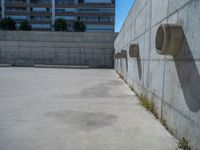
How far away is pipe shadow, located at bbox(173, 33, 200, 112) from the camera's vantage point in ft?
7.18

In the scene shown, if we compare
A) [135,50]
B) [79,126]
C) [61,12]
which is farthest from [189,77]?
[61,12]

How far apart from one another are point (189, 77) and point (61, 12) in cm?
5116

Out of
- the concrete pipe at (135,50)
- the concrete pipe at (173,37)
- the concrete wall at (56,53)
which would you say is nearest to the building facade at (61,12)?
the concrete wall at (56,53)

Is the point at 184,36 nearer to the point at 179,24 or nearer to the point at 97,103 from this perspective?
the point at 179,24

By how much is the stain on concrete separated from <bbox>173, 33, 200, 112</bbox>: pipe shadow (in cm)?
139

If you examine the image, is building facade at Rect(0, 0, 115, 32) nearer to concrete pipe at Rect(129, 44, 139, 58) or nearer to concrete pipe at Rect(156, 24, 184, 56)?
concrete pipe at Rect(129, 44, 139, 58)

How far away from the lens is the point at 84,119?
3.44 m

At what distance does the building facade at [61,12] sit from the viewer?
4916 cm

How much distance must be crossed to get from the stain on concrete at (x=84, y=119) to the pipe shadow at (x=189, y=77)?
1387 millimetres

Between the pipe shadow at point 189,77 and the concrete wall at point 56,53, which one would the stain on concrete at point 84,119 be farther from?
the concrete wall at point 56,53

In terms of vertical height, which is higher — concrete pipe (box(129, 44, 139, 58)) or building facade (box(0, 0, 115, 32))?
building facade (box(0, 0, 115, 32))

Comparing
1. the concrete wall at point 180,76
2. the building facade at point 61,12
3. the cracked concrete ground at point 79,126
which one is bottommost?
the cracked concrete ground at point 79,126

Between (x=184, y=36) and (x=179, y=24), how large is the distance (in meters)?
0.22

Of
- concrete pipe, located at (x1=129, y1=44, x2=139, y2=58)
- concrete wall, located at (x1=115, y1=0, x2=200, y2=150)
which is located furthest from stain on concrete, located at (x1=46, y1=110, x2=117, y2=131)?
concrete pipe, located at (x1=129, y1=44, x2=139, y2=58)
